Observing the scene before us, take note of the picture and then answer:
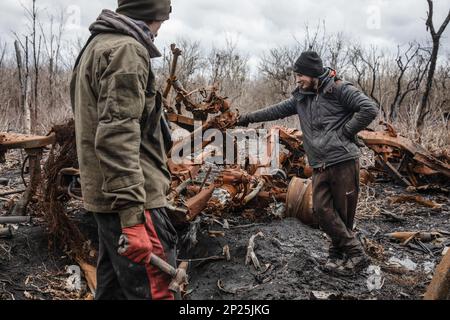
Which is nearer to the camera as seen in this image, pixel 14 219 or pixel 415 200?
pixel 14 219

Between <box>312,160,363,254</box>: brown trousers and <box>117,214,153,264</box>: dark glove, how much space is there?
7.98ft

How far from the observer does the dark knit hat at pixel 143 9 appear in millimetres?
2268

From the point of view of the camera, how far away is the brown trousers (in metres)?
4.08

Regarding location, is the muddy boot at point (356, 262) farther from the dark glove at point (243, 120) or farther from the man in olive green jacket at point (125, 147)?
the man in olive green jacket at point (125, 147)

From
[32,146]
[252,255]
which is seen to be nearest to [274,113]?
[252,255]

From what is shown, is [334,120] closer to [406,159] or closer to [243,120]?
[243,120]

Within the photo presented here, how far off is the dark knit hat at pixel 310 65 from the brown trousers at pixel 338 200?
0.86 metres

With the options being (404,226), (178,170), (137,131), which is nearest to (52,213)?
(178,170)

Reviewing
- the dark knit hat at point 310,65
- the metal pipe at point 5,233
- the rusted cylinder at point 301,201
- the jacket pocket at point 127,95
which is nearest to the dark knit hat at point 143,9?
the jacket pocket at point 127,95

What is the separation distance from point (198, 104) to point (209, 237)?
1.46 meters

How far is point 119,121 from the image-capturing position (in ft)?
6.46

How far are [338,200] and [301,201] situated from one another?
118 cm

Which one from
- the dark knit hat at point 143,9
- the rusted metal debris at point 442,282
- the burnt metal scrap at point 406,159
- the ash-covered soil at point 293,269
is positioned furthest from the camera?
the burnt metal scrap at point 406,159

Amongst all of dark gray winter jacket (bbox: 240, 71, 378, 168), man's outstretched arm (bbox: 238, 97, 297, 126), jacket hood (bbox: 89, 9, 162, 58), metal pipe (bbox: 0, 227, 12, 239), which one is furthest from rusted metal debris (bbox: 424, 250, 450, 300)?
metal pipe (bbox: 0, 227, 12, 239)
